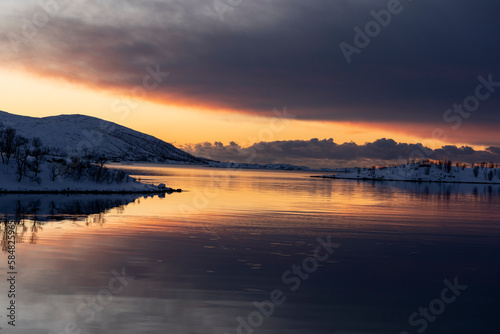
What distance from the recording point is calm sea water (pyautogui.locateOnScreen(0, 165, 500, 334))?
614 inches

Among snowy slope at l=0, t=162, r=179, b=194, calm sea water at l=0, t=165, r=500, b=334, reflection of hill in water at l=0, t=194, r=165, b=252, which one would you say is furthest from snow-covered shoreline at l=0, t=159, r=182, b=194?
calm sea water at l=0, t=165, r=500, b=334

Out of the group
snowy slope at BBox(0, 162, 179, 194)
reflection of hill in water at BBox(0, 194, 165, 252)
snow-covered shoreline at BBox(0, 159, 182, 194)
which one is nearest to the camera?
reflection of hill in water at BBox(0, 194, 165, 252)

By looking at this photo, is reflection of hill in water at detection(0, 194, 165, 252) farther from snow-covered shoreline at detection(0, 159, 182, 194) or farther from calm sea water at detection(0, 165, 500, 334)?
snow-covered shoreline at detection(0, 159, 182, 194)

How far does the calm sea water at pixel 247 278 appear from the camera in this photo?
1559 cm

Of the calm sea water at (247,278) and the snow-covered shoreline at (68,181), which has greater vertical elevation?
the snow-covered shoreline at (68,181)

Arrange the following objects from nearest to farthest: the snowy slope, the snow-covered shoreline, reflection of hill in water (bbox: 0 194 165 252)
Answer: reflection of hill in water (bbox: 0 194 165 252) → the snowy slope → the snow-covered shoreline

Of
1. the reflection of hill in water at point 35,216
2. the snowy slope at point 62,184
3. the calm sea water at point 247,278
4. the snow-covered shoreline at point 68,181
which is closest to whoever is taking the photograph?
the calm sea water at point 247,278

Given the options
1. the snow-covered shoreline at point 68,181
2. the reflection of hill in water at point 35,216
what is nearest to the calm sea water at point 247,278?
the reflection of hill in water at point 35,216

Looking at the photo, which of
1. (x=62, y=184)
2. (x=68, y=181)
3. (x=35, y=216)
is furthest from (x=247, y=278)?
(x=68, y=181)

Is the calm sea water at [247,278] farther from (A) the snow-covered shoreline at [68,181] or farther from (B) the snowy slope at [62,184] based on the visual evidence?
(A) the snow-covered shoreline at [68,181]

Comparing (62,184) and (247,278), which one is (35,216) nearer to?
(247,278)

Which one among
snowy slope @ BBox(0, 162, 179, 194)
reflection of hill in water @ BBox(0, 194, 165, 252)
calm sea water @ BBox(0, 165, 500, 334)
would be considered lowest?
calm sea water @ BBox(0, 165, 500, 334)

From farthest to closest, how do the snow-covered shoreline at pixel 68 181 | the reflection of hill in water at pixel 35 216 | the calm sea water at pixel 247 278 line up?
1. the snow-covered shoreline at pixel 68 181
2. the reflection of hill in water at pixel 35 216
3. the calm sea water at pixel 247 278

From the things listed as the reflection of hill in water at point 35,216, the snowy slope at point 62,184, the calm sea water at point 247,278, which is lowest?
the calm sea water at point 247,278
